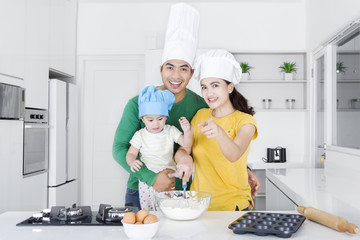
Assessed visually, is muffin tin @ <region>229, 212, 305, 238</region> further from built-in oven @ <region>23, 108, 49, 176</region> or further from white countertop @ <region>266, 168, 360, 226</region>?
built-in oven @ <region>23, 108, 49, 176</region>

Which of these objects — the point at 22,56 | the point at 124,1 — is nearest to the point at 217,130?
the point at 22,56

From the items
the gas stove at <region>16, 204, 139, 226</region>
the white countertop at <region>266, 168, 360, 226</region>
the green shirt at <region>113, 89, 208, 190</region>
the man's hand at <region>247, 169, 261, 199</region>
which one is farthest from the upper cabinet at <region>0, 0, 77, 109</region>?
the white countertop at <region>266, 168, 360, 226</region>

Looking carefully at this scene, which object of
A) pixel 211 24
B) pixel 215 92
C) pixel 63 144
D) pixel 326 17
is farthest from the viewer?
pixel 211 24

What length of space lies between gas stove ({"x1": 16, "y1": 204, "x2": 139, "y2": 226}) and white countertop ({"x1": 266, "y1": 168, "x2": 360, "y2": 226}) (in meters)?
0.84

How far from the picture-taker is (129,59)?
476 cm

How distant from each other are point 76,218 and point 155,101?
25.5 inches

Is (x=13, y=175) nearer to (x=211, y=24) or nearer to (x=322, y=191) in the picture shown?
(x=322, y=191)

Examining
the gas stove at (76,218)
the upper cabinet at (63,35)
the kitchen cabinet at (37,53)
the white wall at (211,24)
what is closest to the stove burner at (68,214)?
the gas stove at (76,218)

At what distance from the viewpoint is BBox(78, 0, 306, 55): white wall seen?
4.65 meters

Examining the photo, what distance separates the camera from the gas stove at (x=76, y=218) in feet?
4.30

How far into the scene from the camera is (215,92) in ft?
5.65

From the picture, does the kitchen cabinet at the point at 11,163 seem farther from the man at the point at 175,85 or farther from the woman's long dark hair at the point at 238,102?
the woman's long dark hair at the point at 238,102

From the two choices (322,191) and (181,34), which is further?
(322,191)

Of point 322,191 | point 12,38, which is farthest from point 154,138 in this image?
point 12,38
